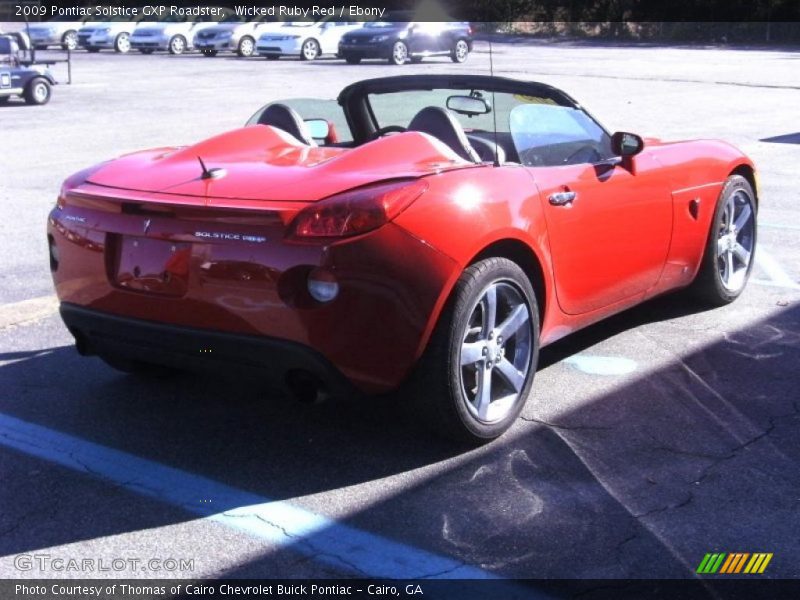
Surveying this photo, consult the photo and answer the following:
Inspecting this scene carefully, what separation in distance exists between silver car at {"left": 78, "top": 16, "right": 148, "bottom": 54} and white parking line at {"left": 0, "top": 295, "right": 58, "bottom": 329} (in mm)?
36093

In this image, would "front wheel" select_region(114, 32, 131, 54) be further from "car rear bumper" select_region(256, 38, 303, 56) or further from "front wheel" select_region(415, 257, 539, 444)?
"front wheel" select_region(415, 257, 539, 444)

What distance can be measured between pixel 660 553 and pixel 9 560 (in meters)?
2.03

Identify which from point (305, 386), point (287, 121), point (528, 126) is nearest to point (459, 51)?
point (287, 121)

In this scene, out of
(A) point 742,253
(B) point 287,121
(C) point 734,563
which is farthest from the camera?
(A) point 742,253

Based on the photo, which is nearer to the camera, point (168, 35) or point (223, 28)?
point (223, 28)

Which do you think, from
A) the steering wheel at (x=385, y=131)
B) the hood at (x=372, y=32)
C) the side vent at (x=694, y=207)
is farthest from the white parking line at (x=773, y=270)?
the hood at (x=372, y=32)

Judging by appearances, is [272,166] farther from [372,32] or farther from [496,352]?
[372,32]

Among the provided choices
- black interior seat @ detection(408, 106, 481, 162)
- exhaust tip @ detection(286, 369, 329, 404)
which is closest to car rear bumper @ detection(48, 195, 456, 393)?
exhaust tip @ detection(286, 369, 329, 404)

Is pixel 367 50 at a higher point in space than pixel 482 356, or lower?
higher

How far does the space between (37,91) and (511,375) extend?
1771cm

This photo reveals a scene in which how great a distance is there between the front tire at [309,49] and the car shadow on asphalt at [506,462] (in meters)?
31.8

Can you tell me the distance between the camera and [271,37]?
36844 mm

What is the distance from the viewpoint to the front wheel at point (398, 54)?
109 ft

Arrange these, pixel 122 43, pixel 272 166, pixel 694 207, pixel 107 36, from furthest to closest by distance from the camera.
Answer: pixel 122 43, pixel 107 36, pixel 694 207, pixel 272 166
